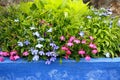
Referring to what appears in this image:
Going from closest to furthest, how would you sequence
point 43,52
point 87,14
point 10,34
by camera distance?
point 43,52, point 10,34, point 87,14

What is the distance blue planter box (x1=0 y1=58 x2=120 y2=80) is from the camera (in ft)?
10.2

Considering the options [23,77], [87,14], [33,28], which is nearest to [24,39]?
[33,28]

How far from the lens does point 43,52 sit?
304 cm

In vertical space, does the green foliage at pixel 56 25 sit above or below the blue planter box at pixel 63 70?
above

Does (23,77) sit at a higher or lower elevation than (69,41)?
lower

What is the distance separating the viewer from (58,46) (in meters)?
3.10

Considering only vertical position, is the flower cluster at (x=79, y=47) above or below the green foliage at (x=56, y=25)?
below

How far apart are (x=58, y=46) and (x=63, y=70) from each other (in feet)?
0.78

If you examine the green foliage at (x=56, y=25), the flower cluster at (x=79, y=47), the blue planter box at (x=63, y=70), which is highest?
the green foliage at (x=56, y=25)

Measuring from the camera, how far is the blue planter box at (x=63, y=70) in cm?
311

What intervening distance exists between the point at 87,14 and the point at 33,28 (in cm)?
68

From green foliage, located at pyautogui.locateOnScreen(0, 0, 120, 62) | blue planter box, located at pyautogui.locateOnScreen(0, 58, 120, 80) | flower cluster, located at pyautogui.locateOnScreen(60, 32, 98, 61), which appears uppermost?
green foliage, located at pyautogui.locateOnScreen(0, 0, 120, 62)

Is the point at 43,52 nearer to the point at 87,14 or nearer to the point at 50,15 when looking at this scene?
the point at 50,15

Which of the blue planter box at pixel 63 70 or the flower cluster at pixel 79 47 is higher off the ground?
the flower cluster at pixel 79 47
